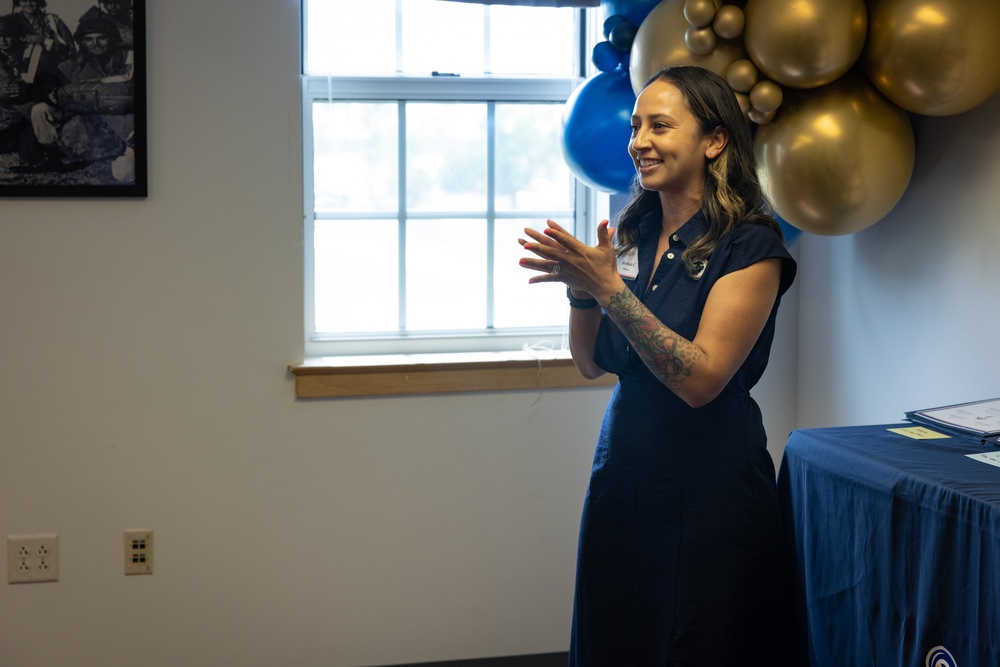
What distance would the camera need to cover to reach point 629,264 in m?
1.61

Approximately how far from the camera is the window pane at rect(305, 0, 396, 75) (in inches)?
102

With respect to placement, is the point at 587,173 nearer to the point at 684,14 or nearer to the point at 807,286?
the point at 684,14

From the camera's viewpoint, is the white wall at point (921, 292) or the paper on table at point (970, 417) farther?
the white wall at point (921, 292)

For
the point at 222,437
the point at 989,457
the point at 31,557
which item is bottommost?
the point at 31,557

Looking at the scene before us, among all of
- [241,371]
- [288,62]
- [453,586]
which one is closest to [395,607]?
[453,586]

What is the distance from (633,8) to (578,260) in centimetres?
98

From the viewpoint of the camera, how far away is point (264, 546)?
251cm

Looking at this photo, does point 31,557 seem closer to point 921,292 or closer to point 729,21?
A: point 729,21

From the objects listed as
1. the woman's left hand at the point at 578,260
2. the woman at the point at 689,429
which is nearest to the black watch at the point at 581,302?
the woman at the point at 689,429

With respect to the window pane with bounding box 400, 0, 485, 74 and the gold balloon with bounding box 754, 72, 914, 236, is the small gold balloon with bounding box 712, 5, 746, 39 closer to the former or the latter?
the gold balloon with bounding box 754, 72, 914, 236

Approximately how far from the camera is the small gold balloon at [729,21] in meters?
1.77

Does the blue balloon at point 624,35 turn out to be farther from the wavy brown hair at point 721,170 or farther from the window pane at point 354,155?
the window pane at point 354,155

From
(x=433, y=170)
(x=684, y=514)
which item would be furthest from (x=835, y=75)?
(x=433, y=170)

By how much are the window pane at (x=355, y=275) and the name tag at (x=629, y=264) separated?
3.90ft
